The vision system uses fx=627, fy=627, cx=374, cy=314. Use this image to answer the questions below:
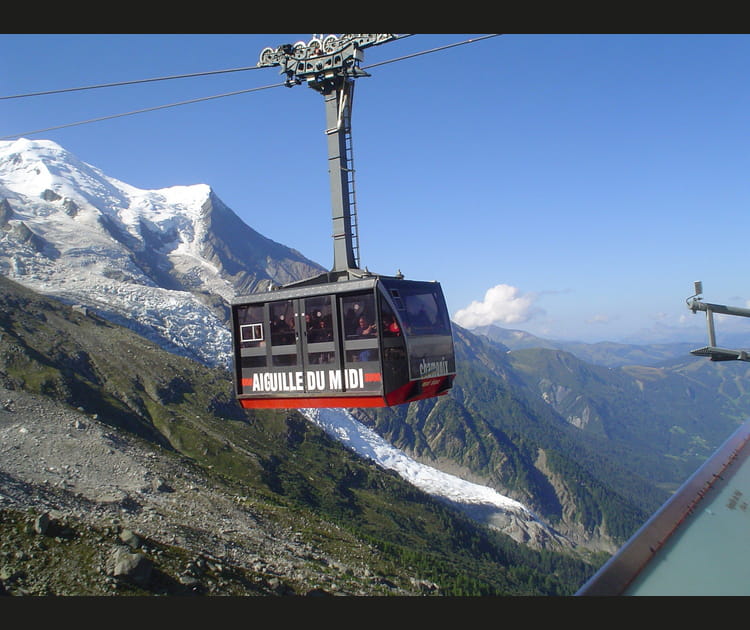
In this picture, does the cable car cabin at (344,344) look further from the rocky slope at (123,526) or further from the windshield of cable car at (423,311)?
the rocky slope at (123,526)

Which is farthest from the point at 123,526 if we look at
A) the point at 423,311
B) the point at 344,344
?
the point at 423,311

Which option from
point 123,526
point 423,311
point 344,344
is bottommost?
point 123,526

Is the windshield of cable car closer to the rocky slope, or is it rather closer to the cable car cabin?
the cable car cabin

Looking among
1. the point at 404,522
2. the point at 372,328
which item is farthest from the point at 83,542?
the point at 404,522

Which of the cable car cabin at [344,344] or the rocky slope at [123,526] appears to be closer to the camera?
the cable car cabin at [344,344]

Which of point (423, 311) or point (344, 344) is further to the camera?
point (423, 311)

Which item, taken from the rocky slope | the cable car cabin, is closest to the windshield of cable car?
the cable car cabin

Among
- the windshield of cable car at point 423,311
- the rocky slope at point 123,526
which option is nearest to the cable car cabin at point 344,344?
the windshield of cable car at point 423,311

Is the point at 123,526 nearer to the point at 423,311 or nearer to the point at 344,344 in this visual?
the point at 344,344

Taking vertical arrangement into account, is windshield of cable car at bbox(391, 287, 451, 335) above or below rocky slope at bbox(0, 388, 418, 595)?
above
